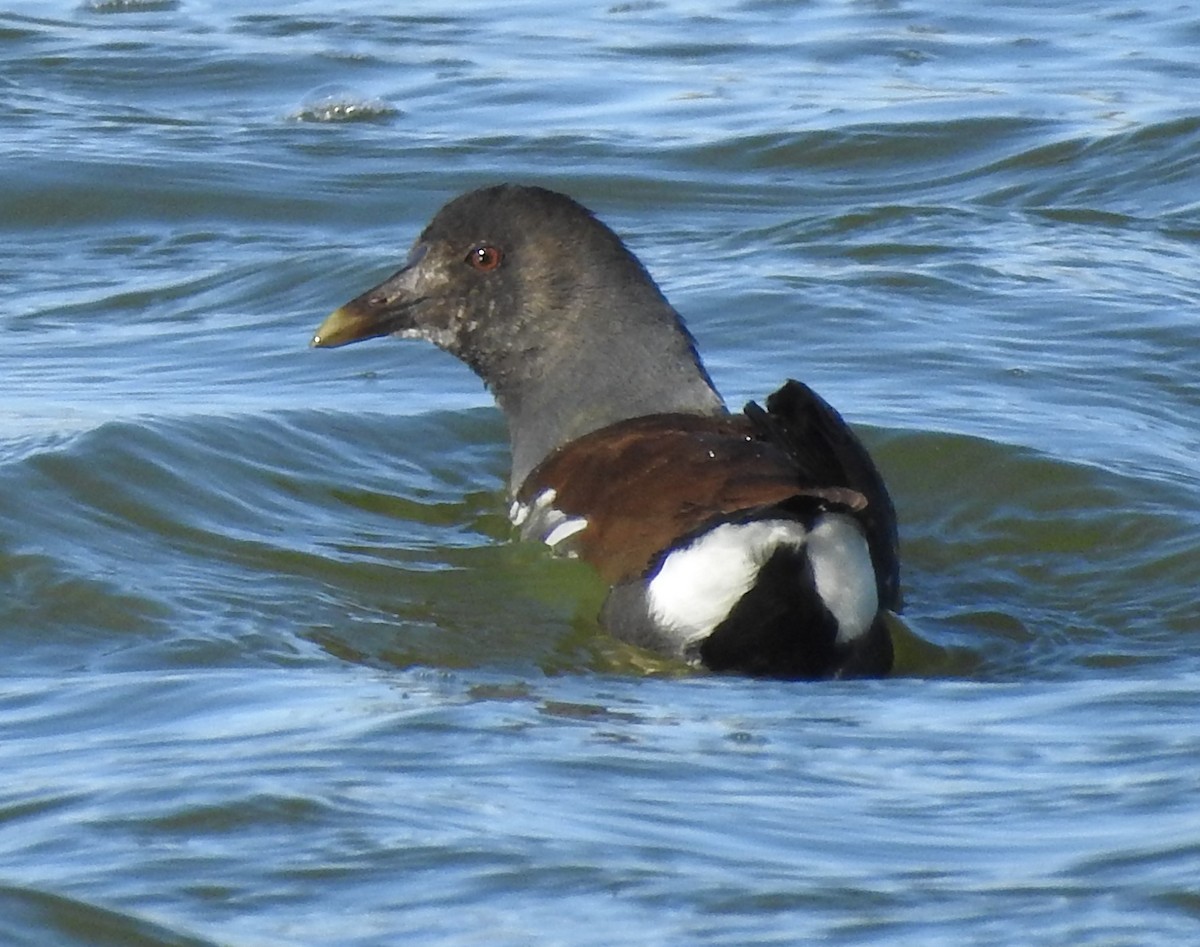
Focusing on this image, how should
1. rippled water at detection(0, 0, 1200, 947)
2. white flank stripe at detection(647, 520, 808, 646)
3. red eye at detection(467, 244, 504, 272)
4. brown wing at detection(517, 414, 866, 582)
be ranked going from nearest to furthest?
1. rippled water at detection(0, 0, 1200, 947)
2. white flank stripe at detection(647, 520, 808, 646)
3. brown wing at detection(517, 414, 866, 582)
4. red eye at detection(467, 244, 504, 272)

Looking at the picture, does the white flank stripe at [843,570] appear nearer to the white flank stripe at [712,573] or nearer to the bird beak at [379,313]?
the white flank stripe at [712,573]

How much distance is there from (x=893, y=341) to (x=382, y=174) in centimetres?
328

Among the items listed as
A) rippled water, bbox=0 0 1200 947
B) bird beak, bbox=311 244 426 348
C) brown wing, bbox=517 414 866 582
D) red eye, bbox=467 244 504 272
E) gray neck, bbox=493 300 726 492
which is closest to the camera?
rippled water, bbox=0 0 1200 947

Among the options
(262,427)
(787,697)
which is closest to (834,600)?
(787,697)

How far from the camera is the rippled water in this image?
13.1ft

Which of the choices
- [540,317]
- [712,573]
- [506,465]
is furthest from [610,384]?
[712,573]

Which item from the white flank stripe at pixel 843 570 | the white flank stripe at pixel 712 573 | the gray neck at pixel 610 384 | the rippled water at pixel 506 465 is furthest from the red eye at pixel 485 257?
the white flank stripe at pixel 843 570

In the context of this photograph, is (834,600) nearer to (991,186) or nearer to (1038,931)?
(1038,931)

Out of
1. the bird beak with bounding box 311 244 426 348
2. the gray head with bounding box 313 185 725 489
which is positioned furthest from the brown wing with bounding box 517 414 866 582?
the bird beak with bounding box 311 244 426 348

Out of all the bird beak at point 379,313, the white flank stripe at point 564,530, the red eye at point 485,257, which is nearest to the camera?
the white flank stripe at point 564,530

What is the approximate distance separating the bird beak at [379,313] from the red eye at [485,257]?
0.18 meters

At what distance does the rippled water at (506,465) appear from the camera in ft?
13.1

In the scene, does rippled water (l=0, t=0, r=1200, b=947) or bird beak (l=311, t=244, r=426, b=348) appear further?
bird beak (l=311, t=244, r=426, b=348)

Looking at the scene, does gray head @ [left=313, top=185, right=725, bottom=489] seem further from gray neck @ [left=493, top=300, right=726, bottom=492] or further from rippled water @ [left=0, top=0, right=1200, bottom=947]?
rippled water @ [left=0, top=0, right=1200, bottom=947]
